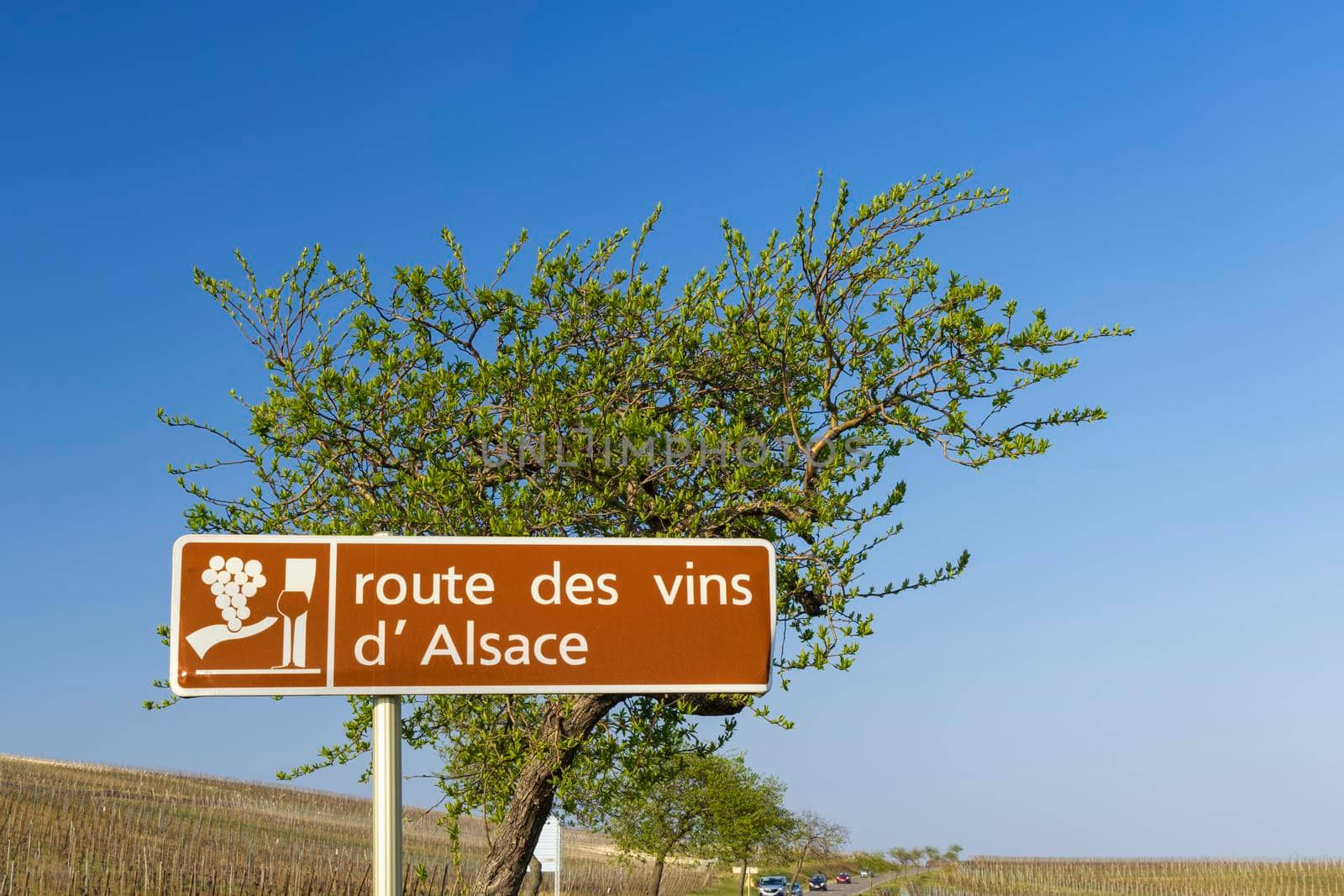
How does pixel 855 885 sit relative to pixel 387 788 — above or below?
below

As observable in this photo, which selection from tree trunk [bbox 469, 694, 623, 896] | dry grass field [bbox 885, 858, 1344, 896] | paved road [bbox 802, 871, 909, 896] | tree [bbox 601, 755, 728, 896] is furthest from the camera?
paved road [bbox 802, 871, 909, 896]

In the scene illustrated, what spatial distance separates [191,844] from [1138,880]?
55.9m

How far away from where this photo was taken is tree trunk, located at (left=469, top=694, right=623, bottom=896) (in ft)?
39.4

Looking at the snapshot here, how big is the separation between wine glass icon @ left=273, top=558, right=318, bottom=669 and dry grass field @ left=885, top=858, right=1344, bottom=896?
60238mm

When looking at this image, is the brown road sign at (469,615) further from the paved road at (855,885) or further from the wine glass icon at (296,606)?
the paved road at (855,885)

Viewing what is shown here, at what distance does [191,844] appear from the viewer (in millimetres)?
40562

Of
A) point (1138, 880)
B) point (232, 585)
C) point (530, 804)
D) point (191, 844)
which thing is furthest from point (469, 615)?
point (1138, 880)

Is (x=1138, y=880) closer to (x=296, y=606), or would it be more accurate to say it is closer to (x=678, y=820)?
(x=678, y=820)

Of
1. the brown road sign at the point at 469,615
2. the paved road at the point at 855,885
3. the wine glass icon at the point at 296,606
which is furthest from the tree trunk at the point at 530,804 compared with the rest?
the paved road at the point at 855,885

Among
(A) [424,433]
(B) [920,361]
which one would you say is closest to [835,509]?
(B) [920,361]

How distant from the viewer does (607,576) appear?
4.42 metres

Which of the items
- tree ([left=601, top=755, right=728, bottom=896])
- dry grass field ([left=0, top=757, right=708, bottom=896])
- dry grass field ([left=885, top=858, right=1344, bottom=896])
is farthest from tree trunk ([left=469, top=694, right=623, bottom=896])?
dry grass field ([left=885, top=858, right=1344, bottom=896])

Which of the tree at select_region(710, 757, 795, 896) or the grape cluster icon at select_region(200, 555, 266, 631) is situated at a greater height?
the grape cluster icon at select_region(200, 555, 266, 631)

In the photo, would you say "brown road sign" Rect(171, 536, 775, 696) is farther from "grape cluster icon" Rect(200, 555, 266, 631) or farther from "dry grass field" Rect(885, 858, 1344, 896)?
"dry grass field" Rect(885, 858, 1344, 896)
